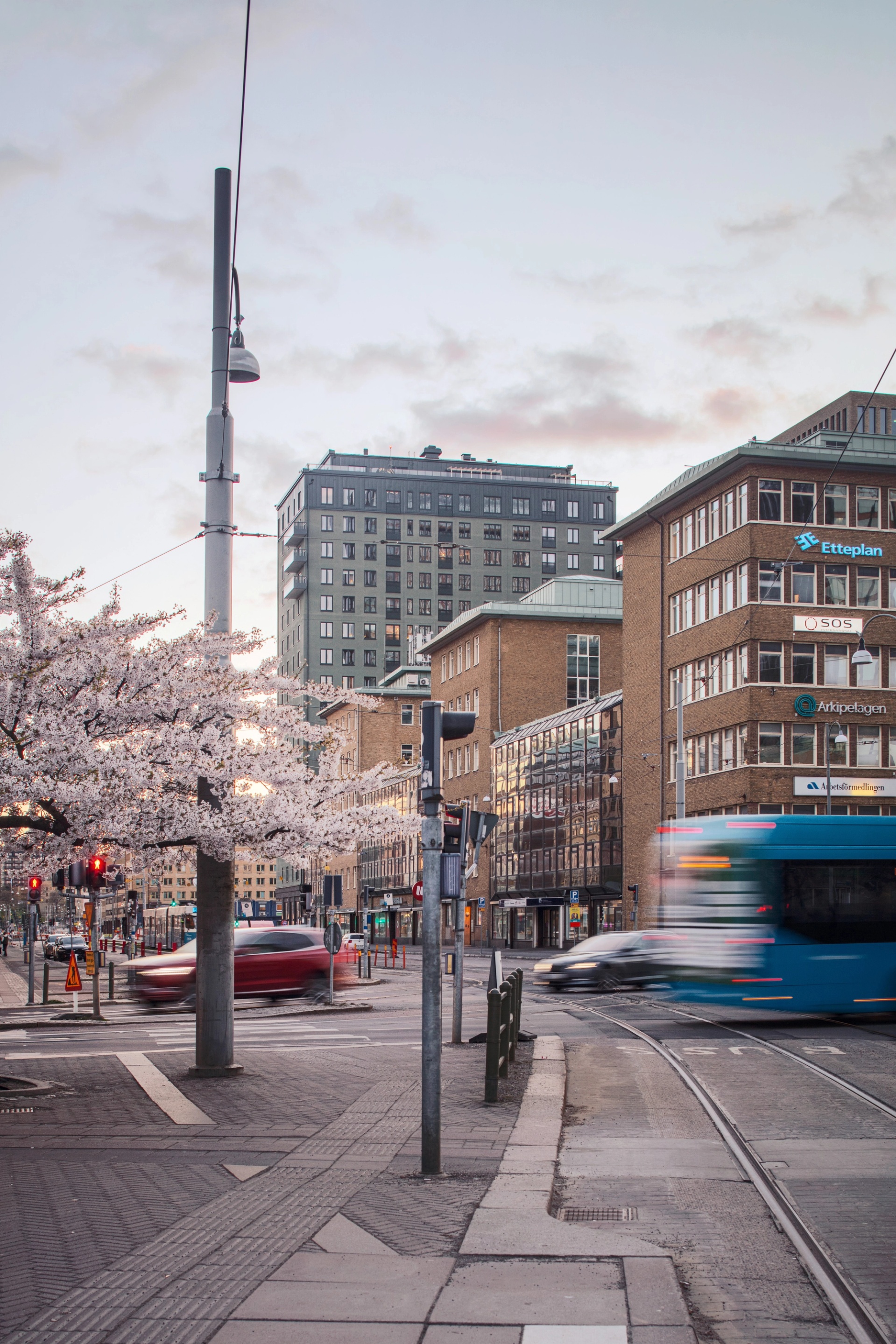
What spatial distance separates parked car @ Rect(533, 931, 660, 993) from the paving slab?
2405 centimetres

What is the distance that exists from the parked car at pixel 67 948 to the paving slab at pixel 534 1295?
6564 centimetres

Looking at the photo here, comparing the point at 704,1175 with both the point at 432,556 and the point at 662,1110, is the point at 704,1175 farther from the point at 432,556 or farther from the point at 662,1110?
the point at 432,556

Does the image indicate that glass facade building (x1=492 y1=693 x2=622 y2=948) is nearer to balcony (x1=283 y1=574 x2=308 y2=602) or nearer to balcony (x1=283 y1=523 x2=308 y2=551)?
balcony (x1=283 y1=574 x2=308 y2=602)

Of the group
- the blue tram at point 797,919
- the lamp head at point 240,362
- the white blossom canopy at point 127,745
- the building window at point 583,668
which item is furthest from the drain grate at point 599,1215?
the building window at point 583,668

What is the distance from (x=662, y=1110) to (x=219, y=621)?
21.7ft

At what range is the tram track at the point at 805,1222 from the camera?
580 cm

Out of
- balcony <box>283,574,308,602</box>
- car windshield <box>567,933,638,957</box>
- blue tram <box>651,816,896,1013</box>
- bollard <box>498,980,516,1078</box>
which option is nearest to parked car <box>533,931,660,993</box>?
car windshield <box>567,933,638,957</box>

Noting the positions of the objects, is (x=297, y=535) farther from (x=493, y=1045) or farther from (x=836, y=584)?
(x=493, y=1045)

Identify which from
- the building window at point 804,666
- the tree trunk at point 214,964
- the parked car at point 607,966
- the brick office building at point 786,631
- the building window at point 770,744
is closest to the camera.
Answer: the tree trunk at point 214,964

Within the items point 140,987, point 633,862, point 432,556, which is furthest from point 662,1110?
point 432,556

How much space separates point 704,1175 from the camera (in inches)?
362

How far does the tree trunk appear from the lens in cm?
1425

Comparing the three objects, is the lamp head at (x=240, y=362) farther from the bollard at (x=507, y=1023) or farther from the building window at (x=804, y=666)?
the building window at (x=804, y=666)

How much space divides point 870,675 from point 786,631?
3920mm
